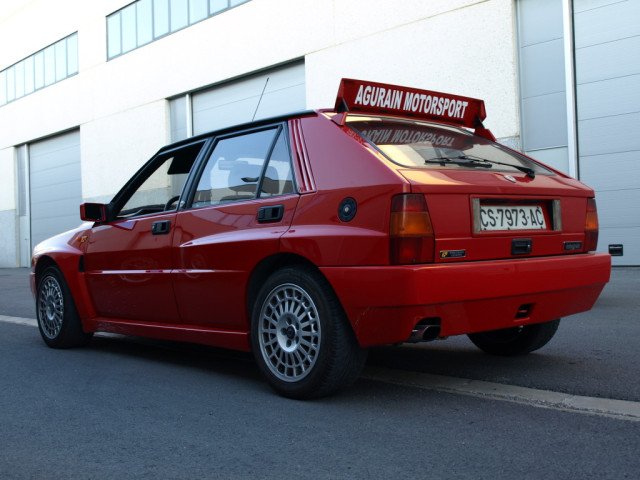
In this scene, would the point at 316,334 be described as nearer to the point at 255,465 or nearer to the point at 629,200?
the point at 255,465

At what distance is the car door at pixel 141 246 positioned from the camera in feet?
14.9

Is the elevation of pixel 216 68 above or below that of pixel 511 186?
above

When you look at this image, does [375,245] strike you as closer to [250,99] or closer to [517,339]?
[517,339]

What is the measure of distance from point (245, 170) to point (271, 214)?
0.49 metres

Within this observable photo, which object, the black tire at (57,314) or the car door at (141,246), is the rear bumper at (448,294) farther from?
the black tire at (57,314)

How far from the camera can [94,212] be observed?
5145mm

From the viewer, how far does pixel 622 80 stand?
40.2 ft

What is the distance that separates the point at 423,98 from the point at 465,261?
1.41 m

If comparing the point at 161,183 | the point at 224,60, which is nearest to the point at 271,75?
the point at 224,60

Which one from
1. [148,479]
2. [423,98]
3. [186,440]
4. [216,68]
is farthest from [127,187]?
[216,68]

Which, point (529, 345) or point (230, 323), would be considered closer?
point (230, 323)

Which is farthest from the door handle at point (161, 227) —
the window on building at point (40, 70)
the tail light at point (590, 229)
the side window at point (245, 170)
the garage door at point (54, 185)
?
the window on building at point (40, 70)

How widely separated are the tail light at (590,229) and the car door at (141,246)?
8.13 ft

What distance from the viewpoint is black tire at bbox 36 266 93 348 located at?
217 inches
